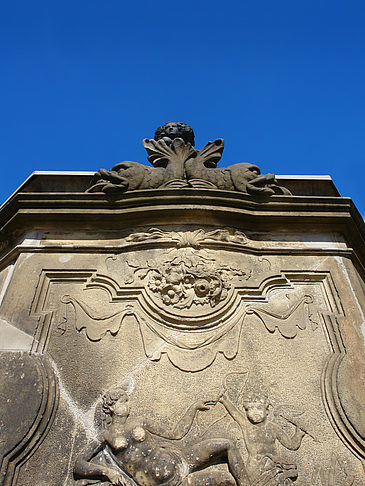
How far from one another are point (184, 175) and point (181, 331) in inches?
68.5

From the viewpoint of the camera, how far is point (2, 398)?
2596mm

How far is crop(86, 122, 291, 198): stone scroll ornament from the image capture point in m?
3.80

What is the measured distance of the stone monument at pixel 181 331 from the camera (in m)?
2.38

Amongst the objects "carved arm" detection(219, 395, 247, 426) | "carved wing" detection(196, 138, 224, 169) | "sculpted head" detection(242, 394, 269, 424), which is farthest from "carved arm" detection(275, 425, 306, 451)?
"carved wing" detection(196, 138, 224, 169)

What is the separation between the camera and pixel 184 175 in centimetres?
402

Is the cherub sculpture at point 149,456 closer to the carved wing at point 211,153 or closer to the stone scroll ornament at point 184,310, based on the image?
the stone scroll ornament at point 184,310

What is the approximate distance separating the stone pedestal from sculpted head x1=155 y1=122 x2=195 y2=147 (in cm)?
162

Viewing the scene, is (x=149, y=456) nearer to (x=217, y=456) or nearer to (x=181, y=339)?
(x=217, y=456)

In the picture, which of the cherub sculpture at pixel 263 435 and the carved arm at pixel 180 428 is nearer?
the cherub sculpture at pixel 263 435

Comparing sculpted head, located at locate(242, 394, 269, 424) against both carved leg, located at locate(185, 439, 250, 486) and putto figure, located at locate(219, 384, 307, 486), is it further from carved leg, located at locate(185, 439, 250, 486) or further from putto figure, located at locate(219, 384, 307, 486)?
carved leg, located at locate(185, 439, 250, 486)

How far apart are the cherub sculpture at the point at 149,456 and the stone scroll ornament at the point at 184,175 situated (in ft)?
6.85

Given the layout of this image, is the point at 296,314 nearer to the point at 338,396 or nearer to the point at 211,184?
the point at 338,396

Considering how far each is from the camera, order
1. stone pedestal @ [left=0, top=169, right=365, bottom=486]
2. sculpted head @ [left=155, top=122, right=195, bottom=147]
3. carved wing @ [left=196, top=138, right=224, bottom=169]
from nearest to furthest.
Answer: stone pedestal @ [left=0, top=169, right=365, bottom=486] → carved wing @ [left=196, top=138, right=224, bottom=169] → sculpted head @ [left=155, top=122, right=195, bottom=147]

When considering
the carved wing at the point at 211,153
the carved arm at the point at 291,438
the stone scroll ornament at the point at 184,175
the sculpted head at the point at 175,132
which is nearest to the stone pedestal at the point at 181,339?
the carved arm at the point at 291,438
